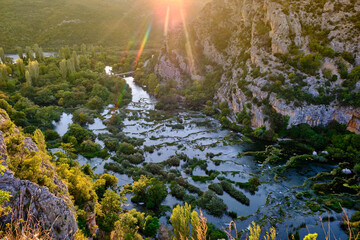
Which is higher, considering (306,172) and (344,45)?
(344,45)

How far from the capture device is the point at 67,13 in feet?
649

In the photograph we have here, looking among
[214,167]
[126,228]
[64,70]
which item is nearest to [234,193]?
[214,167]

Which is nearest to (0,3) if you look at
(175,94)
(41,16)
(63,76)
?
(41,16)

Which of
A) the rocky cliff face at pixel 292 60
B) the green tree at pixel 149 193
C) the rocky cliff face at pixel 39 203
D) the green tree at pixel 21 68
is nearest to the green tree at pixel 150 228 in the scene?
the green tree at pixel 149 193

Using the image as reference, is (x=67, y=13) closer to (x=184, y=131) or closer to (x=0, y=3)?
(x=0, y=3)

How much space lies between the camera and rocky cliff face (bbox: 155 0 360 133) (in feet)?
200

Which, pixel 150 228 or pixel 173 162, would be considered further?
pixel 173 162

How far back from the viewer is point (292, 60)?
69000 mm

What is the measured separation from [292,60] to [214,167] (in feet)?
134

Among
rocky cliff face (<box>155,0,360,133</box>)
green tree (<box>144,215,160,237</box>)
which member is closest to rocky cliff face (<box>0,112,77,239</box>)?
green tree (<box>144,215,160,237</box>)

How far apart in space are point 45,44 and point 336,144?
598 ft

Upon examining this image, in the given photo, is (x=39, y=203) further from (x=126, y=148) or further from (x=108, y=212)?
(x=126, y=148)

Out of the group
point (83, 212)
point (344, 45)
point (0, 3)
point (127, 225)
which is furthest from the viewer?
point (0, 3)

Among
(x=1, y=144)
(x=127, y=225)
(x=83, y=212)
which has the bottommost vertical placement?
(x=127, y=225)
